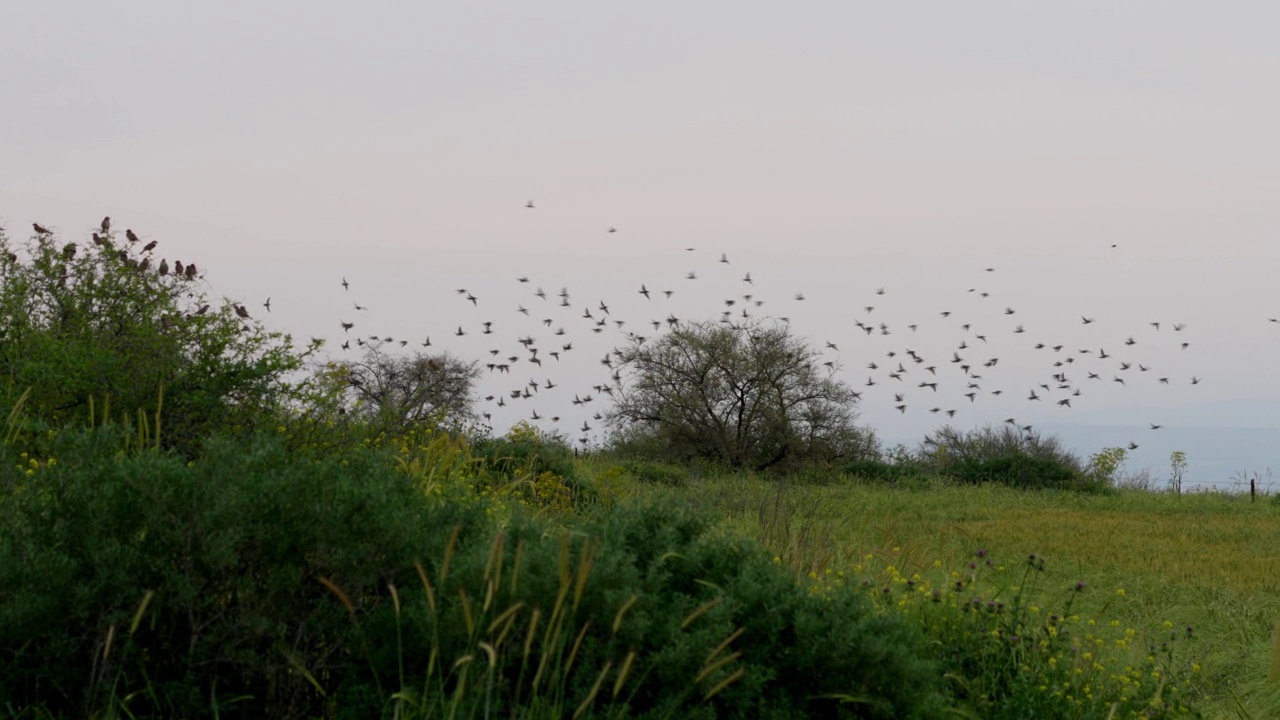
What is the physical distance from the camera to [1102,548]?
45.9 feet

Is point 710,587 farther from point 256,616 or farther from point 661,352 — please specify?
point 661,352

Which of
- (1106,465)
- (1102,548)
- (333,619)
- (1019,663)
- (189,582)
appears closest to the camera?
(189,582)

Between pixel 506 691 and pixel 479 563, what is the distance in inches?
17.7

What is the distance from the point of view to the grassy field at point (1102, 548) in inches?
300

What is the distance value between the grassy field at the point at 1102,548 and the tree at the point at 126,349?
3.87 m

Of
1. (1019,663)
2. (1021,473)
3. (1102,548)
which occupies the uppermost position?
(1021,473)

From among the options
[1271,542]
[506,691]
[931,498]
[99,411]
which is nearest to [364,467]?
[506,691]

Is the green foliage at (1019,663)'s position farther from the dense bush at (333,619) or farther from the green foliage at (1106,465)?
the green foliage at (1106,465)

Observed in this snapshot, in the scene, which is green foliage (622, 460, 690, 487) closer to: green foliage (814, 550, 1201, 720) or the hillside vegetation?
the hillside vegetation

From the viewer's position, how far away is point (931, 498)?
822 inches

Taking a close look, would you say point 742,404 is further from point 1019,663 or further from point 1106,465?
point 1019,663

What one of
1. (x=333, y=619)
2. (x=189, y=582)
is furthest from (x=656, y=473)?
(x=189, y=582)

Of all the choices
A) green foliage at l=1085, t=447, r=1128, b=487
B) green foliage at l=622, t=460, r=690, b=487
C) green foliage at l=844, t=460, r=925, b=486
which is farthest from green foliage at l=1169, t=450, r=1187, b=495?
green foliage at l=622, t=460, r=690, b=487

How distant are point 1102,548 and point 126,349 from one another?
37.7 feet
